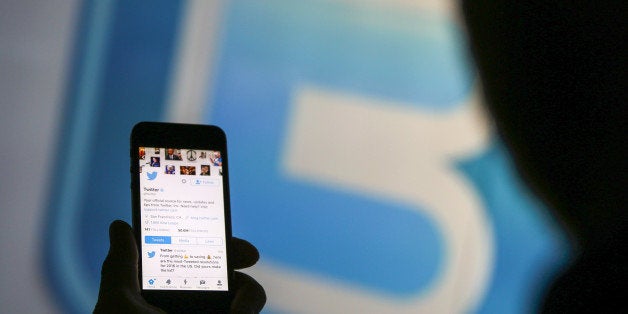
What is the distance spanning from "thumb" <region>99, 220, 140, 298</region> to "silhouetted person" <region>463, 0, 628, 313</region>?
47cm

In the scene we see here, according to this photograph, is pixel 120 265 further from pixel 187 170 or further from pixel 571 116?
pixel 571 116

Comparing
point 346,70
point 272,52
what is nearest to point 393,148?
point 346,70

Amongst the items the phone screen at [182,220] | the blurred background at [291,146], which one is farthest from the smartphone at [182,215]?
the blurred background at [291,146]

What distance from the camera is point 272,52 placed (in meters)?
1.07

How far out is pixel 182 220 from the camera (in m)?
0.76

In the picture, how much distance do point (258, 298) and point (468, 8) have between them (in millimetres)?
552

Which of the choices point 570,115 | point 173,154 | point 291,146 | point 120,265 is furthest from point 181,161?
point 570,115

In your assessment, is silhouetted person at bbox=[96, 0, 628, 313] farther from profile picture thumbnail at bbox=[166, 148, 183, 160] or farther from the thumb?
profile picture thumbnail at bbox=[166, 148, 183, 160]

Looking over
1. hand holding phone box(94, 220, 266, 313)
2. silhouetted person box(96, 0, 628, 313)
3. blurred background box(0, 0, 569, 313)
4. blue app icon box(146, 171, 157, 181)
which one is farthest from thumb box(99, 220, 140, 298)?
silhouetted person box(96, 0, 628, 313)

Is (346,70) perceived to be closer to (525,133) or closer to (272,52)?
(272,52)

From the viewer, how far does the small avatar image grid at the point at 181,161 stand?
2.53ft

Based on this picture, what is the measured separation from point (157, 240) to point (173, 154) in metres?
0.11

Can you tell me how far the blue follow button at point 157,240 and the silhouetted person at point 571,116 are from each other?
1.86 feet

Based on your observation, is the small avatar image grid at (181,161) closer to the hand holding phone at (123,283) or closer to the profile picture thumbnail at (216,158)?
the profile picture thumbnail at (216,158)
